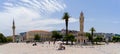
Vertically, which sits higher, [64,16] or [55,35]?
[64,16]

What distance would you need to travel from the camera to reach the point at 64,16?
74625 millimetres

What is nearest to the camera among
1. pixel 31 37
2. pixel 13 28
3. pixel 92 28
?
pixel 92 28

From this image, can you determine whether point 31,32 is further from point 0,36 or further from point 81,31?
point 81,31

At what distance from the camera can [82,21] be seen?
7550cm

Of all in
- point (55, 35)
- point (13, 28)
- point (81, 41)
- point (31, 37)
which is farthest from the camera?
point (31, 37)

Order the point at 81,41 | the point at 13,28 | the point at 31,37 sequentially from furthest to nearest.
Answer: the point at 31,37, the point at 13,28, the point at 81,41

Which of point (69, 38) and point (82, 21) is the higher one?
point (82, 21)

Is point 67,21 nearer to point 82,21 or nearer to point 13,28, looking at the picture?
point 82,21

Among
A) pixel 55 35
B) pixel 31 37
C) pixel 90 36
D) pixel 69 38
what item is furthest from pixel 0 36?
pixel 31 37

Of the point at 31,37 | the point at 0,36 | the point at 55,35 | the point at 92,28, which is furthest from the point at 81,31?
the point at 31,37

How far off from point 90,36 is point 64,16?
119 feet

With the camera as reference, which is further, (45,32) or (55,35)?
(45,32)

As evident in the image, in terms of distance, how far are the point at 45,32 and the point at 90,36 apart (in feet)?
288

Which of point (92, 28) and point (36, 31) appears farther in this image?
point (36, 31)
